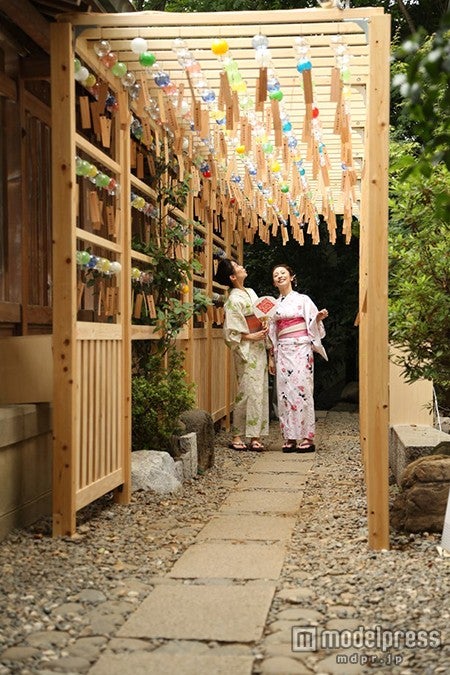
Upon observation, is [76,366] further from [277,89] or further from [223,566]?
[277,89]

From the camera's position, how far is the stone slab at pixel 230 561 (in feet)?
13.2

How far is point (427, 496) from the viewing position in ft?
15.5

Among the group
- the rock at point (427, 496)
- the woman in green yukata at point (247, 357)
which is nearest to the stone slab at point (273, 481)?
the woman in green yukata at point (247, 357)

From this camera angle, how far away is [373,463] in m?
4.44

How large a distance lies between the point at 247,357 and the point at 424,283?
319 centimetres

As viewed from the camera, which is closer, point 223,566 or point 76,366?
point 223,566

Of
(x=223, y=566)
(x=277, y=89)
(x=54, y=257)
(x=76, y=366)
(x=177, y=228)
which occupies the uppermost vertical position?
(x=277, y=89)

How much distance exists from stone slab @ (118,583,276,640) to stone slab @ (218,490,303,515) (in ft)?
6.23

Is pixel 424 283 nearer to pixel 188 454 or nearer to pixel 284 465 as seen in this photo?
pixel 188 454

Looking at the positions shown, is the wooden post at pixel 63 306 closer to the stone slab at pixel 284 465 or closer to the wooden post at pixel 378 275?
the wooden post at pixel 378 275

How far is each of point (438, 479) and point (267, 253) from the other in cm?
959

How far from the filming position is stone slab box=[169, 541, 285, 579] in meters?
4.02

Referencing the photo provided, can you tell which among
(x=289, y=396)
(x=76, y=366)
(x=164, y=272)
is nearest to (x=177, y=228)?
(x=164, y=272)

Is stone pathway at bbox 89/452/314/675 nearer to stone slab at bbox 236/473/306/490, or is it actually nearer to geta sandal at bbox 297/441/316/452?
stone slab at bbox 236/473/306/490
